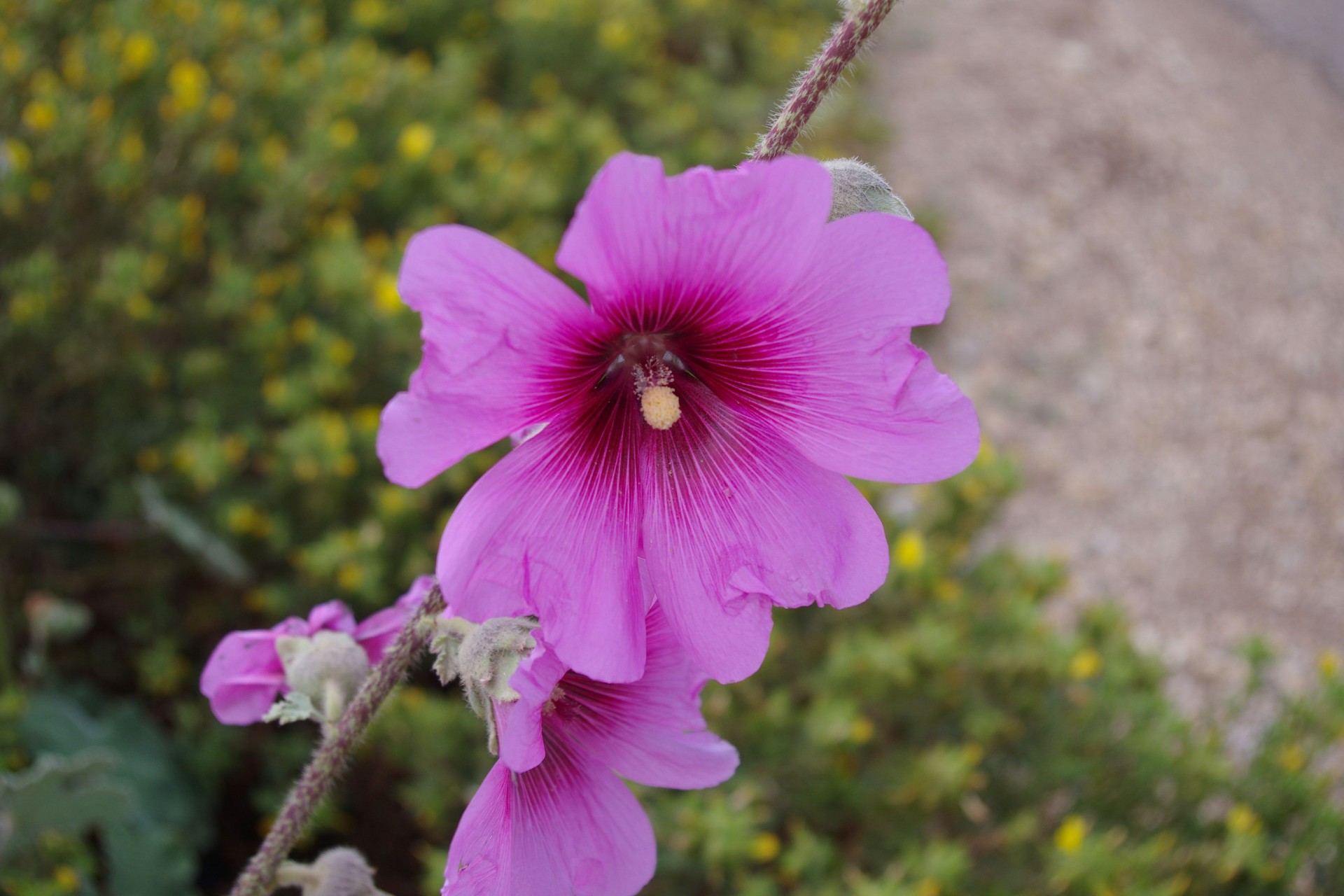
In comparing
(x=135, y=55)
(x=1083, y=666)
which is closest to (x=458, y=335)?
(x=1083, y=666)

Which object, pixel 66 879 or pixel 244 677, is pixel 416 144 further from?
pixel 244 677

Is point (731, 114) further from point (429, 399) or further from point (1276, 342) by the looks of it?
point (429, 399)

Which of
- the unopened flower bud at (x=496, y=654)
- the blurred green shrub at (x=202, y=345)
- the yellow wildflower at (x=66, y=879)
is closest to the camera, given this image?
the unopened flower bud at (x=496, y=654)

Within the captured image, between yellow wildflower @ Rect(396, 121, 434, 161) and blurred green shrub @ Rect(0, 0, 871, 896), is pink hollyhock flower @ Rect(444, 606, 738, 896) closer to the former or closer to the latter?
blurred green shrub @ Rect(0, 0, 871, 896)

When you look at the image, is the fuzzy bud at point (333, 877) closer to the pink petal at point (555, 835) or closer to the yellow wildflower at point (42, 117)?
the pink petal at point (555, 835)

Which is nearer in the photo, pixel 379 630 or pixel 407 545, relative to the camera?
pixel 379 630

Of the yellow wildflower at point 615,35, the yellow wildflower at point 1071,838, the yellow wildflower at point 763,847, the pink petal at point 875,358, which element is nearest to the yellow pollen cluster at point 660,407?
the pink petal at point 875,358

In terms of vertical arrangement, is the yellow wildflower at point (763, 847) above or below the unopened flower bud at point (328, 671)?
above
